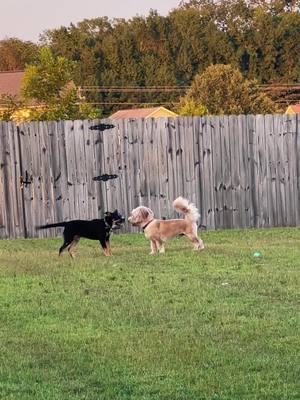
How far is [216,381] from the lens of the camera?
627 centimetres

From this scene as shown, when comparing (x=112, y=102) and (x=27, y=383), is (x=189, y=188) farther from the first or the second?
(x=112, y=102)

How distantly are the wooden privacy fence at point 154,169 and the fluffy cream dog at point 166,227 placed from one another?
128 inches

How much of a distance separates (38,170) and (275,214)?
14.8 ft

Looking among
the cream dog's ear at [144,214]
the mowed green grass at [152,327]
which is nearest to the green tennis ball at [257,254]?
the mowed green grass at [152,327]

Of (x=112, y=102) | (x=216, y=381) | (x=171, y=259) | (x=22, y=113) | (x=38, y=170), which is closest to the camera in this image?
(x=216, y=381)

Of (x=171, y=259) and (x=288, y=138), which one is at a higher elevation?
(x=288, y=138)

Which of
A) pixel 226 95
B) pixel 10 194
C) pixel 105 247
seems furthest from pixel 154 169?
pixel 226 95

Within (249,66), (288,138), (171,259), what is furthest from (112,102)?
(171,259)

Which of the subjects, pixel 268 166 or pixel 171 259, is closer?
pixel 171 259

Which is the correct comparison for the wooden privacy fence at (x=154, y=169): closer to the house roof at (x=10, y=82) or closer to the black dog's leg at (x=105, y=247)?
the black dog's leg at (x=105, y=247)

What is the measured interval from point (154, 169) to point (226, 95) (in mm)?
35808

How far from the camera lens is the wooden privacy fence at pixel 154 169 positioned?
56.8 feet

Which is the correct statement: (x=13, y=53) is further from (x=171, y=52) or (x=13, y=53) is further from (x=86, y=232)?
(x=86, y=232)

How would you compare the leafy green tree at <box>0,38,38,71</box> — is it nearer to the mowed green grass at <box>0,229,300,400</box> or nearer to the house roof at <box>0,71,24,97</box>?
the house roof at <box>0,71,24,97</box>
